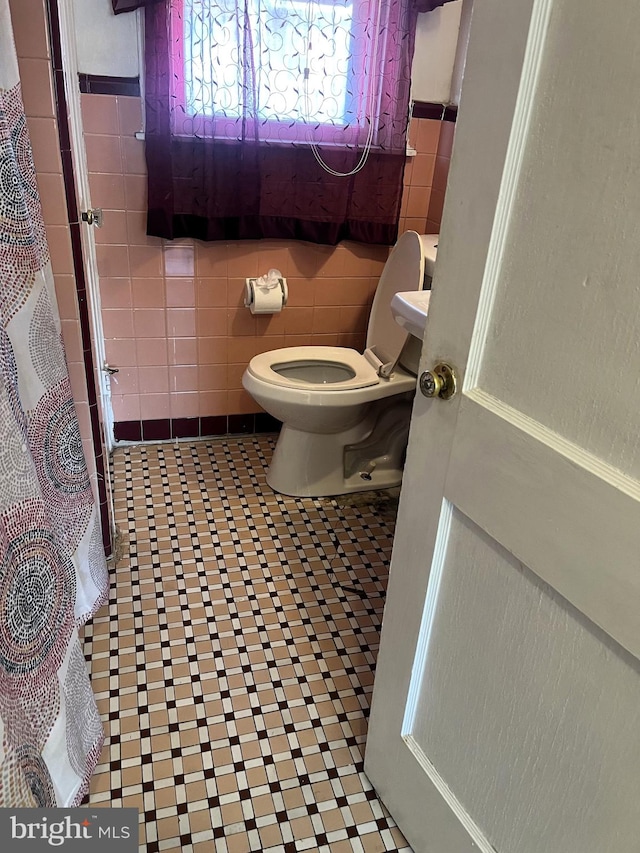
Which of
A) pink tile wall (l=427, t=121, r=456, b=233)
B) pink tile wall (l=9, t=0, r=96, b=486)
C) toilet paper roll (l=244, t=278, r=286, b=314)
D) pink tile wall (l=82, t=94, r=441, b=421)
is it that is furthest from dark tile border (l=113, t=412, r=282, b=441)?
pink tile wall (l=427, t=121, r=456, b=233)

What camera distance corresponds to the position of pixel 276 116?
82.2 inches

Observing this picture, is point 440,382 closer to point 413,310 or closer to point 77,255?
point 413,310

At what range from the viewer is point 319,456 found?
2.26 m

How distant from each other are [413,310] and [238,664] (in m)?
1.00

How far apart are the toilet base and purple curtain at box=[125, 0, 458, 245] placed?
71 centimetres

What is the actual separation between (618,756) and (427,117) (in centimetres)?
216

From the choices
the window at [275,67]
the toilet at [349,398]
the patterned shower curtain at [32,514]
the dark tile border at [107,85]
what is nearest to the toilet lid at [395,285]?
the toilet at [349,398]

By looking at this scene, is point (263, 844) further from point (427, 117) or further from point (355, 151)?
point (427, 117)

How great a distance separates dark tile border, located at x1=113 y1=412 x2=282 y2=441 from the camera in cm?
252

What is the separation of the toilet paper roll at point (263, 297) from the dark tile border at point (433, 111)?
30.7 inches

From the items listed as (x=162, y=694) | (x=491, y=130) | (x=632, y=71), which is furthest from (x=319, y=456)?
(x=632, y=71)

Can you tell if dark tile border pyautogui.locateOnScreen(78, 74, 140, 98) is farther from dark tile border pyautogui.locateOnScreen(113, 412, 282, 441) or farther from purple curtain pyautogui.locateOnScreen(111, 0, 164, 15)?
dark tile border pyautogui.locateOnScreen(113, 412, 282, 441)

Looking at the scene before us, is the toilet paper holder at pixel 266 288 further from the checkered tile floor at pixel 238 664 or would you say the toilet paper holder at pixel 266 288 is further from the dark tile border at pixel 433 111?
the dark tile border at pixel 433 111

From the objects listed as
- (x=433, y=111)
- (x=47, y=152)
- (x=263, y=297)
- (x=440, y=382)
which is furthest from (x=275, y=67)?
(x=440, y=382)
